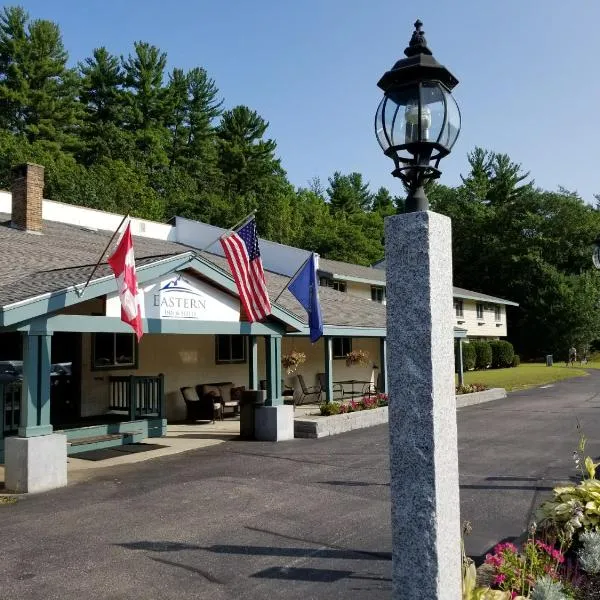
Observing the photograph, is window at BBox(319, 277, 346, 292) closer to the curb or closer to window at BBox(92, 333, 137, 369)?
the curb

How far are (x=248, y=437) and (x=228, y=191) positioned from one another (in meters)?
43.6

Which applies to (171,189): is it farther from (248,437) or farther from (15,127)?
(248,437)

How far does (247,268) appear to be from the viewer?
11992 mm

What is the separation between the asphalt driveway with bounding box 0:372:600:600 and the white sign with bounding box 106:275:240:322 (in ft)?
8.85

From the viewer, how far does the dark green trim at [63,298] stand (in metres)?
9.35

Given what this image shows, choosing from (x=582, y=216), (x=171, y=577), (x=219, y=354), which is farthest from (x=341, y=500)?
(x=582, y=216)

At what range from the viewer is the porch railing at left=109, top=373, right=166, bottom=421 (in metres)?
14.3

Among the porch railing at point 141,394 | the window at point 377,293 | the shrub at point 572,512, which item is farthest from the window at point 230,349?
the window at point 377,293

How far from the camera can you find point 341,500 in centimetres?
878

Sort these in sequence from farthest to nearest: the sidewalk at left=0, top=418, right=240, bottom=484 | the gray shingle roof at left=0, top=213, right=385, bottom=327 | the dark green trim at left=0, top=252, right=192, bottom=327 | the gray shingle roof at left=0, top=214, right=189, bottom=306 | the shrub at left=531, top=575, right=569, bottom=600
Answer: the sidewalk at left=0, top=418, right=240, bottom=484 → the gray shingle roof at left=0, top=213, right=385, bottom=327 → the gray shingle roof at left=0, top=214, right=189, bottom=306 → the dark green trim at left=0, top=252, right=192, bottom=327 → the shrub at left=531, top=575, right=569, bottom=600

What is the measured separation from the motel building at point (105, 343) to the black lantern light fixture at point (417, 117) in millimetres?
7196

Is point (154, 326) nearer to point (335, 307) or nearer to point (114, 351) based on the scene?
point (114, 351)

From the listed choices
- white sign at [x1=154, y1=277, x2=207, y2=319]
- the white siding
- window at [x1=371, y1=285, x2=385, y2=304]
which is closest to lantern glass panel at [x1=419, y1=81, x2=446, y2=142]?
white sign at [x1=154, y1=277, x2=207, y2=319]

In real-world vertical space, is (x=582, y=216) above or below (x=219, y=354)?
above
